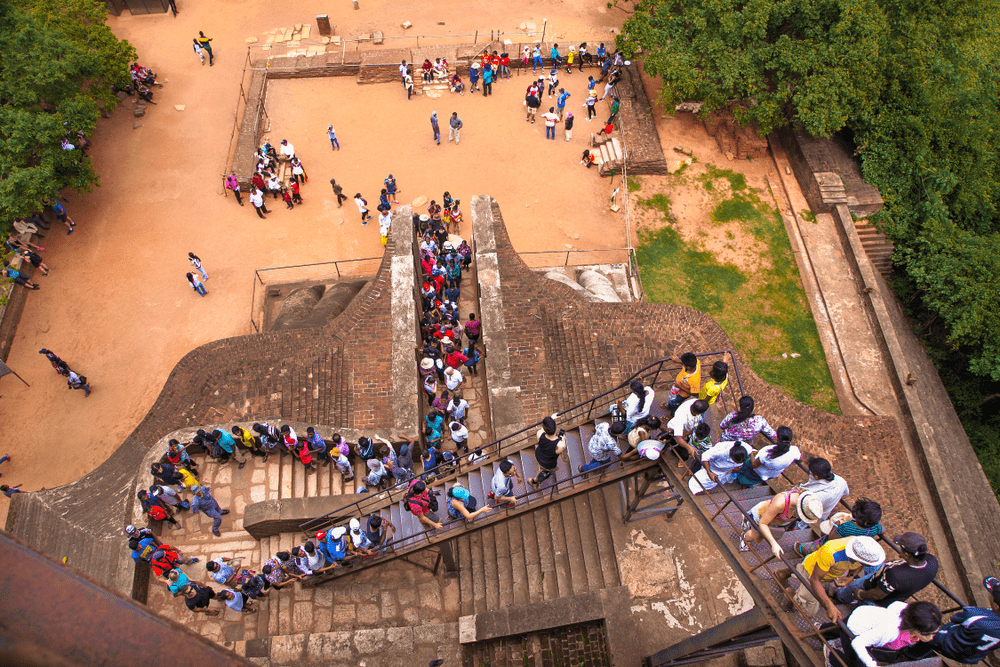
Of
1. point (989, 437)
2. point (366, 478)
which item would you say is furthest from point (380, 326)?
point (989, 437)

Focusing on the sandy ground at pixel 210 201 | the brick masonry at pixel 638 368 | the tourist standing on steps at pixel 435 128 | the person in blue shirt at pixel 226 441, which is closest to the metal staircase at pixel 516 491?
the brick masonry at pixel 638 368

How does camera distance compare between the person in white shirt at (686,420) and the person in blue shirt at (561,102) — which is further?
the person in blue shirt at (561,102)

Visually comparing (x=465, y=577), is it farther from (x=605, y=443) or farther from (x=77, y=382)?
(x=77, y=382)

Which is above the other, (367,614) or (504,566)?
(504,566)

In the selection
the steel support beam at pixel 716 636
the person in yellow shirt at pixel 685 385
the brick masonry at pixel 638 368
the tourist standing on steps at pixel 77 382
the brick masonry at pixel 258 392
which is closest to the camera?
the steel support beam at pixel 716 636

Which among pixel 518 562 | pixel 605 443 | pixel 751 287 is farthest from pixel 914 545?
pixel 751 287

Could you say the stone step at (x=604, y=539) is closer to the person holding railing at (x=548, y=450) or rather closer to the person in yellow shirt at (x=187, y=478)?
the person holding railing at (x=548, y=450)

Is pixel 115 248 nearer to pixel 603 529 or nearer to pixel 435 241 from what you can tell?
pixel 435 241
